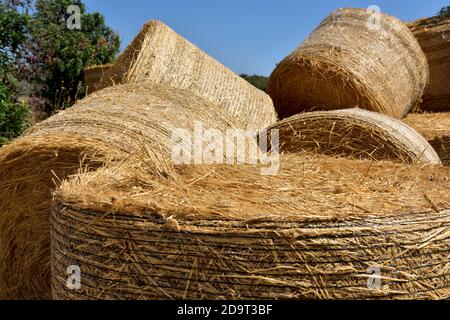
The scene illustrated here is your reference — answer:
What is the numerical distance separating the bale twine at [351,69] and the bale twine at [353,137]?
97cm

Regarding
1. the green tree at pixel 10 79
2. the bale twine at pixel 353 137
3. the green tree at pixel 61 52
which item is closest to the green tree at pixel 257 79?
the green tree at pixel 61 52

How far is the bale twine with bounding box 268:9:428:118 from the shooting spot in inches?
186

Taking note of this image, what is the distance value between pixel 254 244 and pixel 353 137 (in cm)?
202

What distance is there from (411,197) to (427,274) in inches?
12.1
